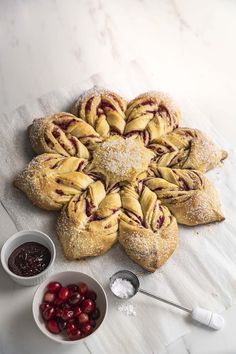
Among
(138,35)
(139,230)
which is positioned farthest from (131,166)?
(138,35)

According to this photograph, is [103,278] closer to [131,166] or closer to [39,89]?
[131,166]

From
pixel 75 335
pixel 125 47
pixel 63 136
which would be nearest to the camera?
pixel 75 335

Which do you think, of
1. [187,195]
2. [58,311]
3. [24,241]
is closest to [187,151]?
[187,195]

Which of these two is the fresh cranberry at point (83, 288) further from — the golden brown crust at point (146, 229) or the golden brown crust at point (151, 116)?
the golden brown crust at point (151, 116)

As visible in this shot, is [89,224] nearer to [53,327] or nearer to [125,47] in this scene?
[53,327]

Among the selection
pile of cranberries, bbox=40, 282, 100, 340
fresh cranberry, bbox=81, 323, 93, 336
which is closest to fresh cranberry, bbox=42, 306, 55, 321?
pile of cranberries, bbox=40, 282, 100, 340

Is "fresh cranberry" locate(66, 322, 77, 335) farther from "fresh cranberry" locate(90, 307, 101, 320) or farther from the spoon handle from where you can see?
the spoon handle

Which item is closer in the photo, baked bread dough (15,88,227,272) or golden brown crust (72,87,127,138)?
baked bread dough (15,88,227,272)
